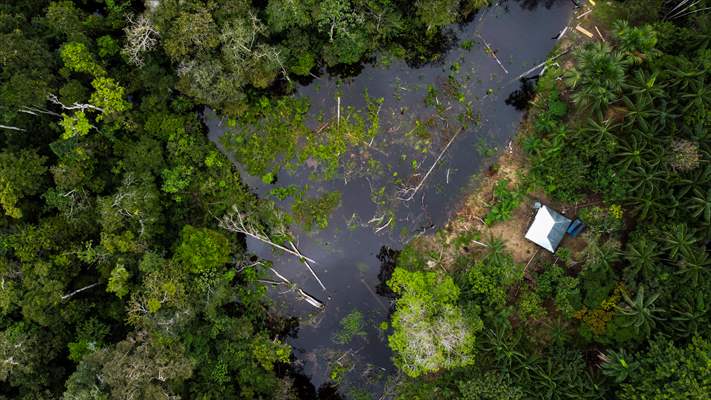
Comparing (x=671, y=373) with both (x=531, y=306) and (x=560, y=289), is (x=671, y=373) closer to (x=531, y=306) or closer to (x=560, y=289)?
(x=560, y=289)

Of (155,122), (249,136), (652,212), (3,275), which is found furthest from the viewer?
(249,136)

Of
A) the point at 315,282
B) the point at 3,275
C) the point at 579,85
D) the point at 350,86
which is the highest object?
the point at 579,85

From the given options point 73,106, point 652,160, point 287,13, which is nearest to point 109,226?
point 73,106

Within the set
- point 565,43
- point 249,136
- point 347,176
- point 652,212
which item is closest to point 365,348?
point 347,176

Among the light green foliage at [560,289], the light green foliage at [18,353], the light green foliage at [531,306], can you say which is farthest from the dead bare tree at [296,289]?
the light green foliage at [560,289]

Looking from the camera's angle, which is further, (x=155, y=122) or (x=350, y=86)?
(x=350, y=86)

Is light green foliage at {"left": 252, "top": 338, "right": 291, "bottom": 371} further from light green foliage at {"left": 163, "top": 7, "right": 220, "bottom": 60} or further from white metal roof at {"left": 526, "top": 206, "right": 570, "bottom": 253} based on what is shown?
light green foliage at {"left": 163, "top": 7, "right": 220, "bottom": 60}

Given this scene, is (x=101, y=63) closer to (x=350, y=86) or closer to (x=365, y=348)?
(x=350, y=86)
